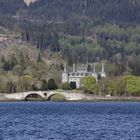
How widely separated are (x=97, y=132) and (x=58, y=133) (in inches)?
139

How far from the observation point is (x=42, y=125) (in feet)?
275

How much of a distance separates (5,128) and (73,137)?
1220 cm

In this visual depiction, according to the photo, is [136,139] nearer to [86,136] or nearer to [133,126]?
[86,136]

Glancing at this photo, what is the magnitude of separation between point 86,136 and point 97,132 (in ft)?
13.6

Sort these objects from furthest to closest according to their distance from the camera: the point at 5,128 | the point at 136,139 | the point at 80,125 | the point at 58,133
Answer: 1. the point at 80,125
2. the point at 5,128
3. the point at 58,133
4. the point at 136,139

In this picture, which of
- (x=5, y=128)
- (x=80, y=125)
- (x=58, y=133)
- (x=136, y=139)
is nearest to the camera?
(x=136, y=139)

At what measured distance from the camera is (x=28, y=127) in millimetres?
80125

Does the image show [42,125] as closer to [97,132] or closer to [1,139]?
[97,132]

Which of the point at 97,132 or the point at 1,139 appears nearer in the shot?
the point at 1,139

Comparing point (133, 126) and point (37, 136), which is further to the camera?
point (133, 126)

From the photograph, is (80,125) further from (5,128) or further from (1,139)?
(1,139)

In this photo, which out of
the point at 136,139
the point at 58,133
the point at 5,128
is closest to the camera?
the point at 136,139

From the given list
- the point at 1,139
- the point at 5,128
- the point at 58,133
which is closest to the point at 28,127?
the point at 5,128

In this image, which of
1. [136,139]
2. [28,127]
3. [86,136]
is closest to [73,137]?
[86,136]
